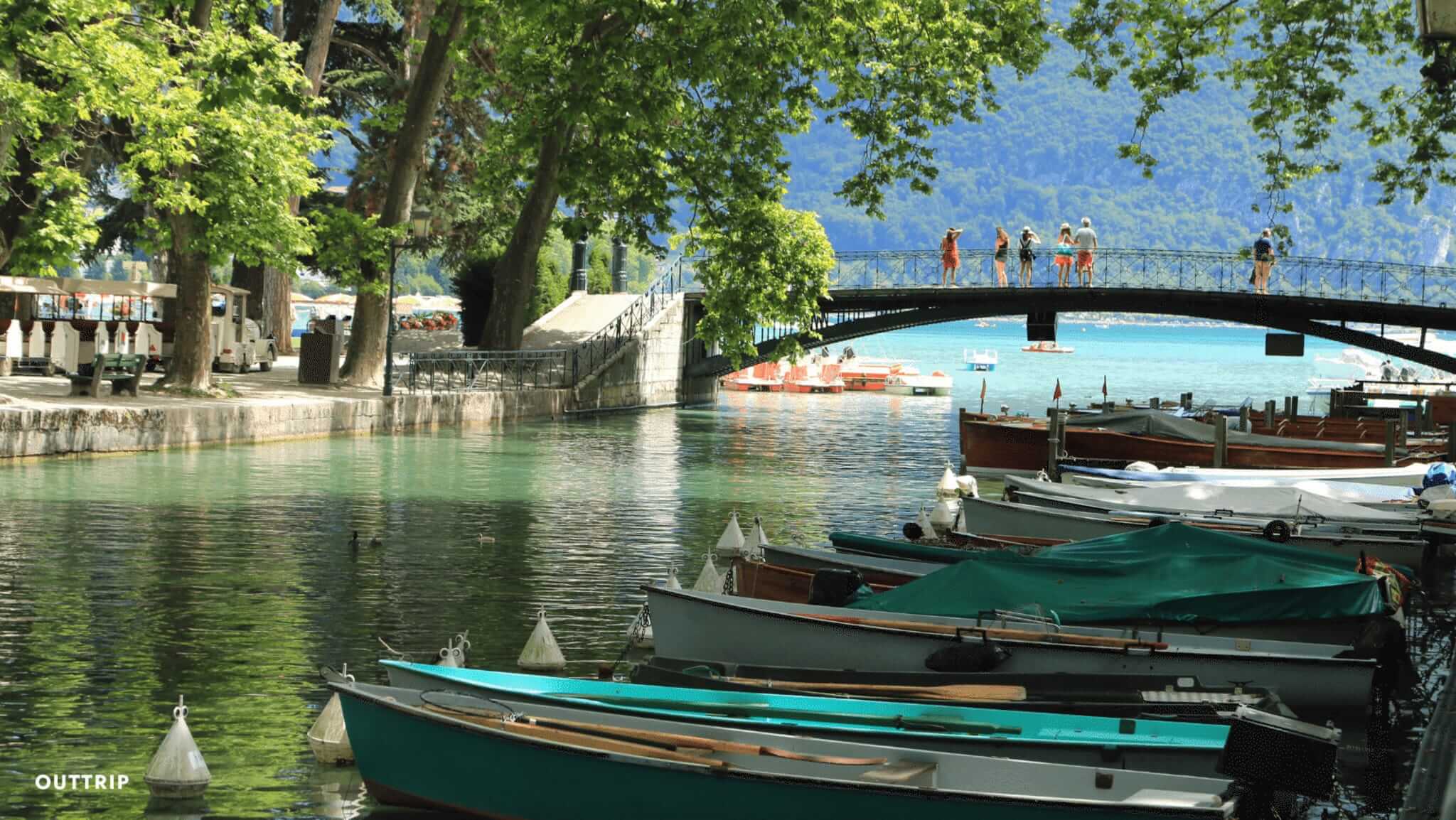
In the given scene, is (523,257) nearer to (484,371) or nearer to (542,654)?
(484,371)

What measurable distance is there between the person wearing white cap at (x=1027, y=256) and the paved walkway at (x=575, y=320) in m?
11.4

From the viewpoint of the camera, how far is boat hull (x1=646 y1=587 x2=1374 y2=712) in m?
11.0

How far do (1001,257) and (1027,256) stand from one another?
77 centimetres

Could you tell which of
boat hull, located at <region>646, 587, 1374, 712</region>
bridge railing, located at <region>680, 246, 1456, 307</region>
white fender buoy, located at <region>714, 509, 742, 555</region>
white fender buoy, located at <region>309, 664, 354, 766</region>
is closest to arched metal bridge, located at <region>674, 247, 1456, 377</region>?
bridge railing, located at <region>680, 246, 1456, 307</region>

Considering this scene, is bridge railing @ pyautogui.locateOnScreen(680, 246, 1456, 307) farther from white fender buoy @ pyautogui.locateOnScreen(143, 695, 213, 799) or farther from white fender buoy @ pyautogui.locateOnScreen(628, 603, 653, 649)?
white fender buoy @ pyautogui.locateOnScreen(143, 695, 213, 799)

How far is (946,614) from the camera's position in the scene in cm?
1192

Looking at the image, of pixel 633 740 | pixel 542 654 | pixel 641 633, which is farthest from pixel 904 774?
pixel 641 633

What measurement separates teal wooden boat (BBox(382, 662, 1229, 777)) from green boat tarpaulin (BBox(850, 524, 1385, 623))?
2.63m

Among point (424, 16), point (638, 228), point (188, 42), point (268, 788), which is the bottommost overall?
point (268, 788)

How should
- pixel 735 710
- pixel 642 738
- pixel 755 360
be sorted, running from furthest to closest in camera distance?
1. pixel 755 360
2. pixel 735 710
3. pixel 642 738

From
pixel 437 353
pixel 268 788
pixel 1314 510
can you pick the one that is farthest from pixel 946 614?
pixel 437 353

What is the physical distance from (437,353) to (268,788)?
3103cm

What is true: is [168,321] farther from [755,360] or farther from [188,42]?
[755,360]

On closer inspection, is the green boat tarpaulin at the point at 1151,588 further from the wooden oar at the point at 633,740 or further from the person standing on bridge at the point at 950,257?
the person standing on bridge at the point at 950,257
